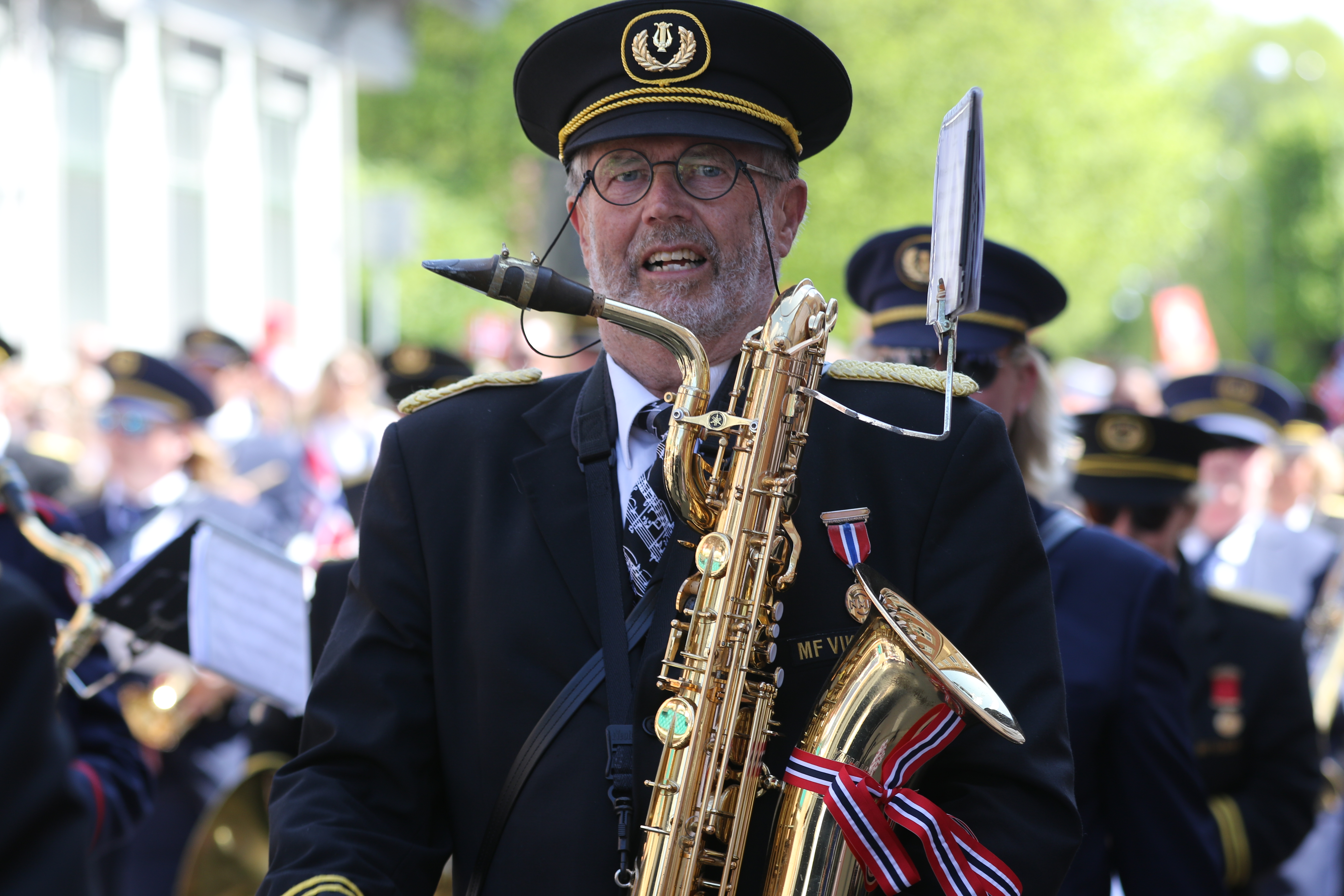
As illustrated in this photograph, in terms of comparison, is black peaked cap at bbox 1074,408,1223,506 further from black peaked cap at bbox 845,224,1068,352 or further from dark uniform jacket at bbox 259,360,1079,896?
dark uniform jacket at bbox 259,360,1079,896

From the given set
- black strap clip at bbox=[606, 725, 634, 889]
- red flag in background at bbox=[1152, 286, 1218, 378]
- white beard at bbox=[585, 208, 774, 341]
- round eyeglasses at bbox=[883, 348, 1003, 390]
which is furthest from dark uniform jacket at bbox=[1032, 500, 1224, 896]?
red flag in background at bbox=[1152, 286, 1218, 378]

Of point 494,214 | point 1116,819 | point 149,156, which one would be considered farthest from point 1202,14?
point 1116,819

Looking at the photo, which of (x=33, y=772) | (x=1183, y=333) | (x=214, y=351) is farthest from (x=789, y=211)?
(x=1183, y=333)

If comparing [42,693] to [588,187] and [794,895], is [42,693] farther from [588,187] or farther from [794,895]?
[588,187]

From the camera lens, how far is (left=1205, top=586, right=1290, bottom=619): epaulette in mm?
4965

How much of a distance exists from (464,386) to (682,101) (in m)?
0.74

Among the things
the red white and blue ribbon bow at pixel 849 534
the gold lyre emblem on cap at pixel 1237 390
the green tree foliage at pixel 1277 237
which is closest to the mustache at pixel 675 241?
the red white and blue ribbon bow at pixel 849 534

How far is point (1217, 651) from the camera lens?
190 inches

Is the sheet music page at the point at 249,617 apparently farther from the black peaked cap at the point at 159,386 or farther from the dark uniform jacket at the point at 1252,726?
the black peaked cap at the point at 159,386

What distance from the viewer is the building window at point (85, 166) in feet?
61.6

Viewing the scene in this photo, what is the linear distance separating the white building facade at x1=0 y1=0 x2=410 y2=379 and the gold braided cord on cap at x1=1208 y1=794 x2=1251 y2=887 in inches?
512

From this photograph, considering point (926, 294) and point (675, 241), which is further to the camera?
point (926, 294)

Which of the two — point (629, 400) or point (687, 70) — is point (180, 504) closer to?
point (629, 400)

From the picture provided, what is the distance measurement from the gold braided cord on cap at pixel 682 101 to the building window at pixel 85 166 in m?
17.9
